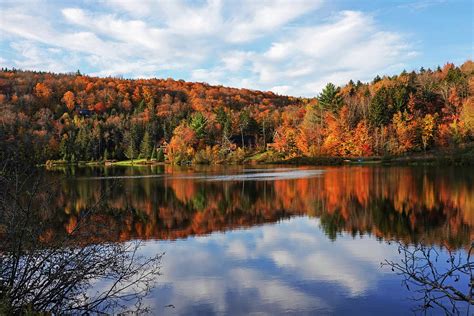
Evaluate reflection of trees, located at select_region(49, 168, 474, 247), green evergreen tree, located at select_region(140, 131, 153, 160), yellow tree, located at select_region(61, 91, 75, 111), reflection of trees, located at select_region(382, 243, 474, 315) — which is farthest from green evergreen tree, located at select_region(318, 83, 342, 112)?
yellow tree, located at select_region(61, 91, 75, 111)

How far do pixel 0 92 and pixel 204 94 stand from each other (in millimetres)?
74706

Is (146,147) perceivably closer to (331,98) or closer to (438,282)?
(331,98)

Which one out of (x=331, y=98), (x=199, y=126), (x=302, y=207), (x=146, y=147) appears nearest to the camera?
(x=302, y=207)

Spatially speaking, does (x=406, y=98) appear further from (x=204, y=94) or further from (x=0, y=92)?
(x=0, y=92)

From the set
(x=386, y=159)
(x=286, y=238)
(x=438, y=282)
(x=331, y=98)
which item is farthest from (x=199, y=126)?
(x=438, y=282)

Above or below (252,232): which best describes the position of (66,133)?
above

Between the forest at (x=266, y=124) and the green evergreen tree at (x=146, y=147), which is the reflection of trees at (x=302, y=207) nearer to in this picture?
the forest at (x=266, y=124)

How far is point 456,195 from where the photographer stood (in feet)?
92.0

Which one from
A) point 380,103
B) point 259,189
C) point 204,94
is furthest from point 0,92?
point 259,189

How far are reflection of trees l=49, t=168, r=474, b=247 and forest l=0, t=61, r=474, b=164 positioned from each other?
33379mm

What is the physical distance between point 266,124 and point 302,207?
85.7 metres

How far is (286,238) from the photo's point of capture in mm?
18375

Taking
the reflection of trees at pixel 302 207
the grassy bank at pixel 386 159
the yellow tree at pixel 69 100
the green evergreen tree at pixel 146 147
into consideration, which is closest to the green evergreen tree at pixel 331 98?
the grassy bank at pixel 386 159

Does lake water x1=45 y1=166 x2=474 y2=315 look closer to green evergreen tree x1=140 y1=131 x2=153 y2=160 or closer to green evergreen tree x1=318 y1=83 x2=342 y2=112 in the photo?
green evergreen tree x1=318 y1=83 x2=342 y2=112
